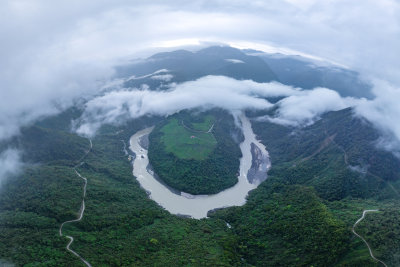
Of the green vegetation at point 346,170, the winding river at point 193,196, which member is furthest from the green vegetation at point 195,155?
the green vegetation at point 346,170

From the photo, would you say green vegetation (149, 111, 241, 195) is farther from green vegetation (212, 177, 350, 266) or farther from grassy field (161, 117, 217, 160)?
green vegetation (212, 177, 350, 266)

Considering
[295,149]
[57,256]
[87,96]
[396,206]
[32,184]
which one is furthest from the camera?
[87,96]

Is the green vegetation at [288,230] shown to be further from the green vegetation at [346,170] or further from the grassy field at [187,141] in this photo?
the grassy field at [187,141]

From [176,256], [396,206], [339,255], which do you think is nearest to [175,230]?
[176,256]

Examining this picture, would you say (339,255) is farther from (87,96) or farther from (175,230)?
(87,96)

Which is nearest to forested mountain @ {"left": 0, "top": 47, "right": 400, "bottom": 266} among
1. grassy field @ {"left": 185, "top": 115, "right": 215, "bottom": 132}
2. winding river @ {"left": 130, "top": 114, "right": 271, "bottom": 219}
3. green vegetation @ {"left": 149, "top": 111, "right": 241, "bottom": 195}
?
green vegetation @ {"left": 149, "top": 111, "right": 241, "bottom": 195}

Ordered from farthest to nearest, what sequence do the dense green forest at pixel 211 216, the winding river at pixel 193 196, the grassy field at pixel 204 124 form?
the grassy field at pixel 204 124, the winding river at pixel 193 196, the dense green forest at pixel 211 216

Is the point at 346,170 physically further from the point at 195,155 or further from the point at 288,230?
the point at 195,155
